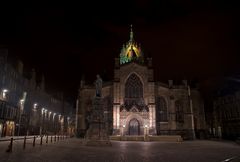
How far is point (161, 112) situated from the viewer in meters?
43.4

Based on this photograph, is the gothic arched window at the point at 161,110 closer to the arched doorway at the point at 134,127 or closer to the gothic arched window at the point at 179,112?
the gothic arched window at the point at 179,112

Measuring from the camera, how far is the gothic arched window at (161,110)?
1687 inches

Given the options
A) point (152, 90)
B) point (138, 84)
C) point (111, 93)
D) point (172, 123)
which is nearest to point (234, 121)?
point (172, 123)

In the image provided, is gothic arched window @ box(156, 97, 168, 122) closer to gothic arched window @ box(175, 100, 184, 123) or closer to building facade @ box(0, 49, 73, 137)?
gothic arched window @ box(175, 100, 184, 123)

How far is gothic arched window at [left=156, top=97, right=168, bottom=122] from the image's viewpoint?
42850mm

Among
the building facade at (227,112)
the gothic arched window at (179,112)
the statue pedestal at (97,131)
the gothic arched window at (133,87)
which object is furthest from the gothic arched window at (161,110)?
the statue pedestal at (97,131)

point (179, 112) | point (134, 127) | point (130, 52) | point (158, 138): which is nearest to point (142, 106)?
point (134, 127)

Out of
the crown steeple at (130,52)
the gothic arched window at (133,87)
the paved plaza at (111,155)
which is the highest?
the crown steeple at (130,52)

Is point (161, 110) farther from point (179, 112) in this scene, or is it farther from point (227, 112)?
point (227, 112)

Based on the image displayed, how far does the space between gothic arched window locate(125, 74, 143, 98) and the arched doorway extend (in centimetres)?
568

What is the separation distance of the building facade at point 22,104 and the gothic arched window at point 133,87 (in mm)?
20584

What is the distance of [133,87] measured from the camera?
44031 millimetres

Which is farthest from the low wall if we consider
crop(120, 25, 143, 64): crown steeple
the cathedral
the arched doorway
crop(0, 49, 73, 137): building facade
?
crop(120, 25, 143, 64): crown steeple

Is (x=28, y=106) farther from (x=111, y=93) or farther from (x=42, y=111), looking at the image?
(x=111, y=93)
